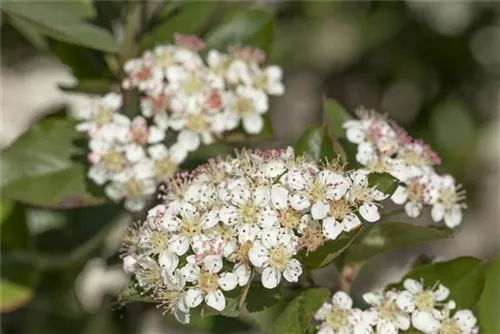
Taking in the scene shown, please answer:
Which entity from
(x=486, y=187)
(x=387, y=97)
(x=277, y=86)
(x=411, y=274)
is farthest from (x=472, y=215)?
(x=411, y=274)

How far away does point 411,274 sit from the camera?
4.94 feet

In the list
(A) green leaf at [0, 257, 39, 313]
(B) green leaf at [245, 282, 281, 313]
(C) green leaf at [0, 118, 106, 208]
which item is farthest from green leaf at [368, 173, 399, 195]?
(A) green leaf at [0, 257, 39, 313]

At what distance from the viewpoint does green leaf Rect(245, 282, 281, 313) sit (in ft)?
4.47

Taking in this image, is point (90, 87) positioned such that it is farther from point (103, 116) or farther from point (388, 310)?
point (388, 310)

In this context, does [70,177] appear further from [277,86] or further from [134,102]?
[277,86]

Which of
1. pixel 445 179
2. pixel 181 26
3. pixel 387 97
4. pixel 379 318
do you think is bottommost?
pixel 387 97

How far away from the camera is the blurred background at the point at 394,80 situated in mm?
2930

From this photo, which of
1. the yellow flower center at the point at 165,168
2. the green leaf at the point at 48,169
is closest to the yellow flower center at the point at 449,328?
the yellow flower center at the point at 165,168

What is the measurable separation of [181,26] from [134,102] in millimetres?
182

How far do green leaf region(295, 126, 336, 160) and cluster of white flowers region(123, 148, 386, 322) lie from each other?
4.3 inches

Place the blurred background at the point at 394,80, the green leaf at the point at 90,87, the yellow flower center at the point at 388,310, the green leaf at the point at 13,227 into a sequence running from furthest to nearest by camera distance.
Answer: the blurred background at the point at 394,80 < the green leaf at the point at 13,227 < the green leaf at the point at 90,87 < the yellow flower center at the point at 388,310

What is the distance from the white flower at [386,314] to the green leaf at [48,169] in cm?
58

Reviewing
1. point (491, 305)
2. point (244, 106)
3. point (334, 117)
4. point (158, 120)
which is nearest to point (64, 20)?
point (158, 120)

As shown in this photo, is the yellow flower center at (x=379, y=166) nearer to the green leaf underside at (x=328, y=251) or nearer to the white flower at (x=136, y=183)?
the green leaf underside at (x=328, y=251)
